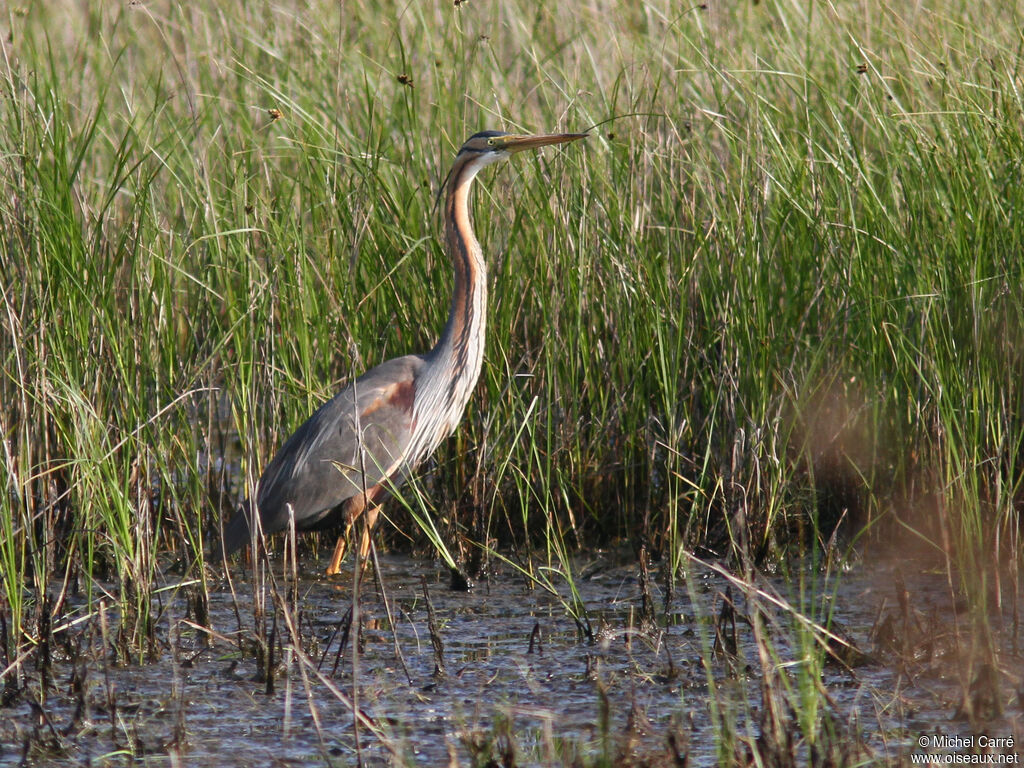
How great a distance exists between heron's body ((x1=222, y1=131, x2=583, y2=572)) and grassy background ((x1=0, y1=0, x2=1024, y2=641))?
134 millimetres

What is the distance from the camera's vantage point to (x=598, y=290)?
495 centimetres

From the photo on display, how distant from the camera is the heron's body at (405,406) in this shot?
4.81 m

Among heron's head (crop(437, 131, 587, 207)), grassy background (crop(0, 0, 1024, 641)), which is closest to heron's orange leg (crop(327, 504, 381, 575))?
grassy background (crop(0, 0, 1024, 641))

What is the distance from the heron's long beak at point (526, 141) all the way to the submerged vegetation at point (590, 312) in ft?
0.37

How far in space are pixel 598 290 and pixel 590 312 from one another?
13cm

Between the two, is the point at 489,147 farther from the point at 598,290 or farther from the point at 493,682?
the point at 493,682

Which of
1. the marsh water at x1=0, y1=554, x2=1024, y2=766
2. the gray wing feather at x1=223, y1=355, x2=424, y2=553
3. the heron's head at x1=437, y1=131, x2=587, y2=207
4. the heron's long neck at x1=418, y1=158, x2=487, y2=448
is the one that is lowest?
the marsh water at x1=0, y1=554, x2=1024, y2=766

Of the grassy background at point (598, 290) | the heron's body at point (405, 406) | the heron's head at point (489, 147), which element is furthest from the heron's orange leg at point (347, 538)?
the heron's head at point (489, 147)

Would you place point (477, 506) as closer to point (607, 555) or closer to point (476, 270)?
point (607, 555)

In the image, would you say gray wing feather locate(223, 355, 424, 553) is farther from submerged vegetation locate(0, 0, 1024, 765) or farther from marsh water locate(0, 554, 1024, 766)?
marsh water locate(0, 554, 1024, 766)

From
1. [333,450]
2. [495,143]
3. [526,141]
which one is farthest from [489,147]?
[333,450]

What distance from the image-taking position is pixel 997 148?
4.43 meters

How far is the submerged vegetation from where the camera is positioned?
413cm

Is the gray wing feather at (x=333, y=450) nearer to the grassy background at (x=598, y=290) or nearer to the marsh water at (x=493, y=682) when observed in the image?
the grassy background at (x=598, y=290)
